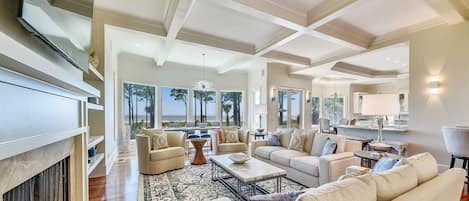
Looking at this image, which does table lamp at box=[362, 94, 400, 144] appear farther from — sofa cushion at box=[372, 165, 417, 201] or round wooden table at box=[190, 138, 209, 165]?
round wooden table at box=[190, 138, 209, 165]

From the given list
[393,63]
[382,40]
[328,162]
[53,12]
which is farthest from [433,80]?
[53,12]

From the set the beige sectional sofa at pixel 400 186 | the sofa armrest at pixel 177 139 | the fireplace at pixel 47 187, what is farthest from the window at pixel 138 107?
the beige sectional sofa at pixel 400 186

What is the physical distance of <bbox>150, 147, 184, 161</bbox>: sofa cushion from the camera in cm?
398

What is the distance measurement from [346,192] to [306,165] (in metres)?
2.33

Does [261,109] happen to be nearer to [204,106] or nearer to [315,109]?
[204,106]

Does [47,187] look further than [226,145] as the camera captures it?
No

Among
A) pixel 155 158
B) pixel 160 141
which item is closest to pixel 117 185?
pixel 155 158

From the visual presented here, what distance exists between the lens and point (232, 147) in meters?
5.09

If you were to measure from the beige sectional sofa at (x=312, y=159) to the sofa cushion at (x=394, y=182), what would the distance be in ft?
5.00

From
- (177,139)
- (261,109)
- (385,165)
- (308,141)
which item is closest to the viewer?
(385,165)

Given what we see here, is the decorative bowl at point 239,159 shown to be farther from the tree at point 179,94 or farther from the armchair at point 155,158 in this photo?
the tree at point 179,94

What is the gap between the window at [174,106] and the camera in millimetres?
7551

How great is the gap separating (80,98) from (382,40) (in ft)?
19.0

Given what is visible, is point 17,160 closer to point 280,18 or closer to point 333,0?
point 280,18
